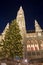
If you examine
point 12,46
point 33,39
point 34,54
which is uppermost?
point 33,39

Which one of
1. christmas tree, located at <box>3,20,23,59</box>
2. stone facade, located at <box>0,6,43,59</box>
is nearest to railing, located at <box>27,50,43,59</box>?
stone facade, located at <box>0,6,43,59</box>

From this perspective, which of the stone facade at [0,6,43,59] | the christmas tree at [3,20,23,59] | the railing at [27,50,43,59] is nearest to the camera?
the christmas tree at [3,20,23,59]

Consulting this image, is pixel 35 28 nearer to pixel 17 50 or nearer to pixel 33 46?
pixel 33 46

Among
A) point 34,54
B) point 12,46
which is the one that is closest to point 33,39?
point 34,54

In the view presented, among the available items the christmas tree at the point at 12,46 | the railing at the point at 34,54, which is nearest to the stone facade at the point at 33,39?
the railing at the point at 34,54

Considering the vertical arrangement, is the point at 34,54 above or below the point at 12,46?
below

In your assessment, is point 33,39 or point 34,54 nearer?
point 34,54

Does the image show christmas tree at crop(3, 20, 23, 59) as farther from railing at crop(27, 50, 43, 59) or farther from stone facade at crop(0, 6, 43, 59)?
stone facade at crop(0, 6, 43, 59)

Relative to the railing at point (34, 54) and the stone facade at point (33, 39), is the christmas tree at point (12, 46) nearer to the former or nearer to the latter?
the railing at point (34, 54)

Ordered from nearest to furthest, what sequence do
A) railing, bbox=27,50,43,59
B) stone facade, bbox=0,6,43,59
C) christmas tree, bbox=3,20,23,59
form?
christmas tree, bbox=3,20,23,59
railing, bbox=27,50,43,59
stone facade, bbox=0,6,43,59

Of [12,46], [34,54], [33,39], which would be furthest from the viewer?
[33,39]

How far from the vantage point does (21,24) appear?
64125 millimetres

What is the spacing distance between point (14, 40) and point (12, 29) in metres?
3.60

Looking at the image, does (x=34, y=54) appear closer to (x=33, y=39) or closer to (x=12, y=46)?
(x=12, y=46)
